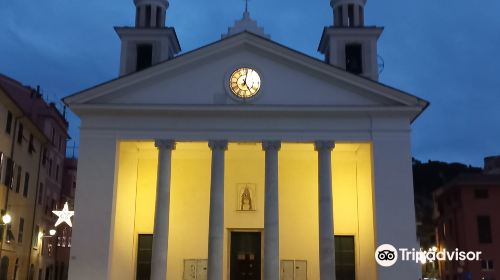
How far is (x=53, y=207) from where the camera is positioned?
37469 mm

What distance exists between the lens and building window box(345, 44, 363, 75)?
2761 cm

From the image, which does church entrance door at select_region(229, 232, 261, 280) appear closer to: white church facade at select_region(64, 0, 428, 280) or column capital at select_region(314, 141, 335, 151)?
white church facade at select_region(64, 0, 428, 280)

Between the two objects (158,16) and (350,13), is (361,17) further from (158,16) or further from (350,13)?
(158,16)

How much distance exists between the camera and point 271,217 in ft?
67.2

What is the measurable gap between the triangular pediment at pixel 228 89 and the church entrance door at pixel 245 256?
6.17 m

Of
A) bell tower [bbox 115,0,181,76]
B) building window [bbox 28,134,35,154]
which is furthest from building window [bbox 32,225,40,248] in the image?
bell tower [bbox 115,0,181,76]

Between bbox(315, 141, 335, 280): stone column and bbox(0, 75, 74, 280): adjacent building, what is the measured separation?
12.2 m

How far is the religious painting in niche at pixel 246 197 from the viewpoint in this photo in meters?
24.3

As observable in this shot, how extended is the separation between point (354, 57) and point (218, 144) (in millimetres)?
9897

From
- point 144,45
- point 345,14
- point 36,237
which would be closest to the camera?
point 144,45

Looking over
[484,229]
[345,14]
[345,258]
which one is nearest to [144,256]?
[345,258]

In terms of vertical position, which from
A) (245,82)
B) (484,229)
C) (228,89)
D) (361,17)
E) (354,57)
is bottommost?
(484,229)

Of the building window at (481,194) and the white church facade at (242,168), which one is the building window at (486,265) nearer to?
the building window at (481,194)

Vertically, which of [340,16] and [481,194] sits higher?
[340,16]
